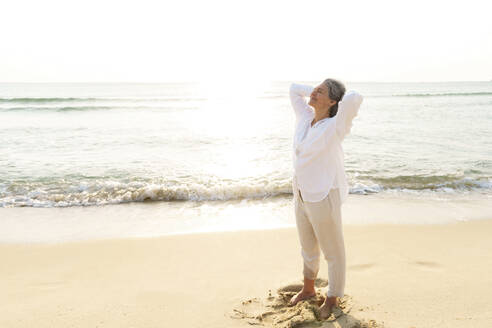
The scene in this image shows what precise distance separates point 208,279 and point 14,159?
868 cm

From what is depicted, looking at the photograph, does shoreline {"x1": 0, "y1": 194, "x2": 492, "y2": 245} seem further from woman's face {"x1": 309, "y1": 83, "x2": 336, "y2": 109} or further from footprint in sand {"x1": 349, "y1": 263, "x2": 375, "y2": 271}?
woman's face {"x1": 309, "y1": 83, "x2": 336, "y2": 109}

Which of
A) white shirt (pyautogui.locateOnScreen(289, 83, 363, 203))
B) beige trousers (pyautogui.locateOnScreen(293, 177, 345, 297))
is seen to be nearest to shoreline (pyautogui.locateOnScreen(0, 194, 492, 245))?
beige trousers (pyautogui.locateOnScreen(293, 177, 345, 297))

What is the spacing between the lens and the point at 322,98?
2.62 metres

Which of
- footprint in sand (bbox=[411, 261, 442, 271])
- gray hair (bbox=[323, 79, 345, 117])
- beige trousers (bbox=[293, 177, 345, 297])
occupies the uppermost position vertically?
gray hair (bbox=[323, 79, 345, 117])

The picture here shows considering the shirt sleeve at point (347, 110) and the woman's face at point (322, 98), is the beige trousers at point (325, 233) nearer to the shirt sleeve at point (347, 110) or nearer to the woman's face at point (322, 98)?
the shirt sleeve at point (347, 110)

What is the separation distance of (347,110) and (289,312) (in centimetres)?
162

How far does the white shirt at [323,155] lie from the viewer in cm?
252

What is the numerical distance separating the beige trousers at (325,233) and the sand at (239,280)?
0.32m

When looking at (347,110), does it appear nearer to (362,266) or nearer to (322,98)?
(322,98)

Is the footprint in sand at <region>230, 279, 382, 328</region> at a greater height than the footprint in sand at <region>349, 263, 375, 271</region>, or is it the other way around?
the footprint in sand at <region>230, 279, 382, 328</region>

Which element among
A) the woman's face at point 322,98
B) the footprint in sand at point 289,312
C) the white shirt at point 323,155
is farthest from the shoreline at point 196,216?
the woman's face at point 322,98

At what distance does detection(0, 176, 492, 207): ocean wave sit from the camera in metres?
6.89

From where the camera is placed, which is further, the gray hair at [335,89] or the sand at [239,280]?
the sand at [239,280]

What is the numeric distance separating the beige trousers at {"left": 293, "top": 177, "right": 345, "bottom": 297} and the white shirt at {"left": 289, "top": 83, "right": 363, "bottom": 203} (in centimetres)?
7
